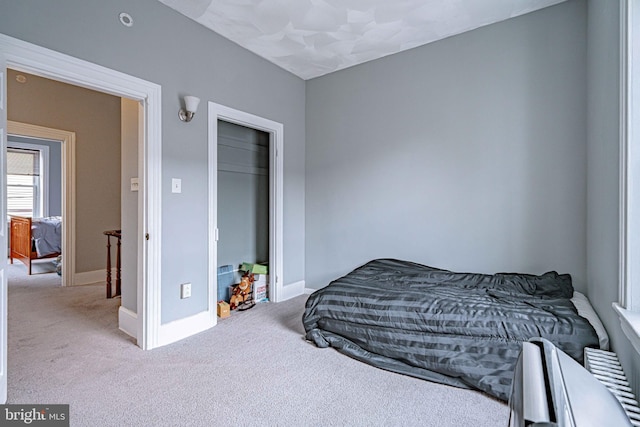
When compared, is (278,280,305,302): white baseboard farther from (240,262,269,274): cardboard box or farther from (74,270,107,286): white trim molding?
(74,270,107,286): white trim molding

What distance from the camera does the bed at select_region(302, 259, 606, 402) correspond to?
1.90 metres

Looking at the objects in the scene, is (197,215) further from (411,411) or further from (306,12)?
(411,411)

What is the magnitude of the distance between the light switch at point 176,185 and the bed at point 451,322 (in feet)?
4.61

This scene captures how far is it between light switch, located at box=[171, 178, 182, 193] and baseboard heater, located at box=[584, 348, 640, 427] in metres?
2.79

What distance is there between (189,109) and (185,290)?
1.49m

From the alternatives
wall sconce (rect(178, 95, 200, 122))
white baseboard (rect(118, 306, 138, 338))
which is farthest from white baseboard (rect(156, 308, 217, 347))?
wall sconce (rect(178, 95, 200, 122))

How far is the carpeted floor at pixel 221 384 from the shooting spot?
1738 mm

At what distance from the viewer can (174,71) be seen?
268 cm

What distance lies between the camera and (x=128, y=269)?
2938mm

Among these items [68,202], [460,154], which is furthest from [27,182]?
[460,154]

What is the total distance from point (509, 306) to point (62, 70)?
313 centimetres

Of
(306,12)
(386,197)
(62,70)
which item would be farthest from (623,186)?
(62,70)

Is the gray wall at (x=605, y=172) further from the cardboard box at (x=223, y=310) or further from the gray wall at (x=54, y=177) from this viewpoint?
the gray wall at (x=54, y=177)

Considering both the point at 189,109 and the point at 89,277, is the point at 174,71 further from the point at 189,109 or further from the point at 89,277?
the point at 89,277
